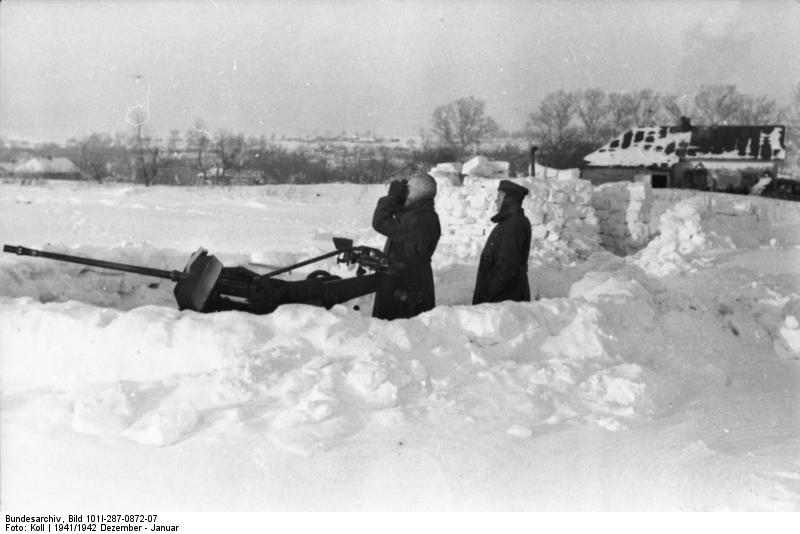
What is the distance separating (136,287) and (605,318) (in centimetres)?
444

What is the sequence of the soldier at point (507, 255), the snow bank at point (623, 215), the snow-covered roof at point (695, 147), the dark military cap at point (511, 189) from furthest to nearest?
the snow-covered roof at point (695, 147), the snow bank at point (623, 215), the dark military cap at point (511, 189), the soldier at point (507, 255)

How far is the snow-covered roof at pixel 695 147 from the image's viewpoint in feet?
104

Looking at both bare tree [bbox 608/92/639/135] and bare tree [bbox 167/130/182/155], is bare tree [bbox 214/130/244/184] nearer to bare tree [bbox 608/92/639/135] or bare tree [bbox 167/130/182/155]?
bare tree [bbox 167/130/182/155]

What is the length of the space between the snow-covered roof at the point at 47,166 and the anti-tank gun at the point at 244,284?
1682cm

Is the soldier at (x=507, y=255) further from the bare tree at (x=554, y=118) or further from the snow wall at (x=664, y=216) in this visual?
the bare tree at (x=554, y=118)

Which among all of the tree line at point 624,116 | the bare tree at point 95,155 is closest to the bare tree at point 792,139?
the tree line at point 624,116

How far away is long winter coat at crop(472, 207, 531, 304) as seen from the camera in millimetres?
7379

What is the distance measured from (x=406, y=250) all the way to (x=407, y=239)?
9 centimetres

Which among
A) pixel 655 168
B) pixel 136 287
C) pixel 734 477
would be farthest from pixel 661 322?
pixel 655 168

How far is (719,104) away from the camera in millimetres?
36844

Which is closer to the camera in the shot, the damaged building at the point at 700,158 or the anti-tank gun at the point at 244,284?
the anti-tank gun at the point at 244,284

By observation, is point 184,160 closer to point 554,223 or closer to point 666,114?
point 554,223

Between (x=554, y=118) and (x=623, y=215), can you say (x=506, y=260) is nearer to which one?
(x=623, y=215)

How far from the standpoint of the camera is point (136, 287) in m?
8.14
